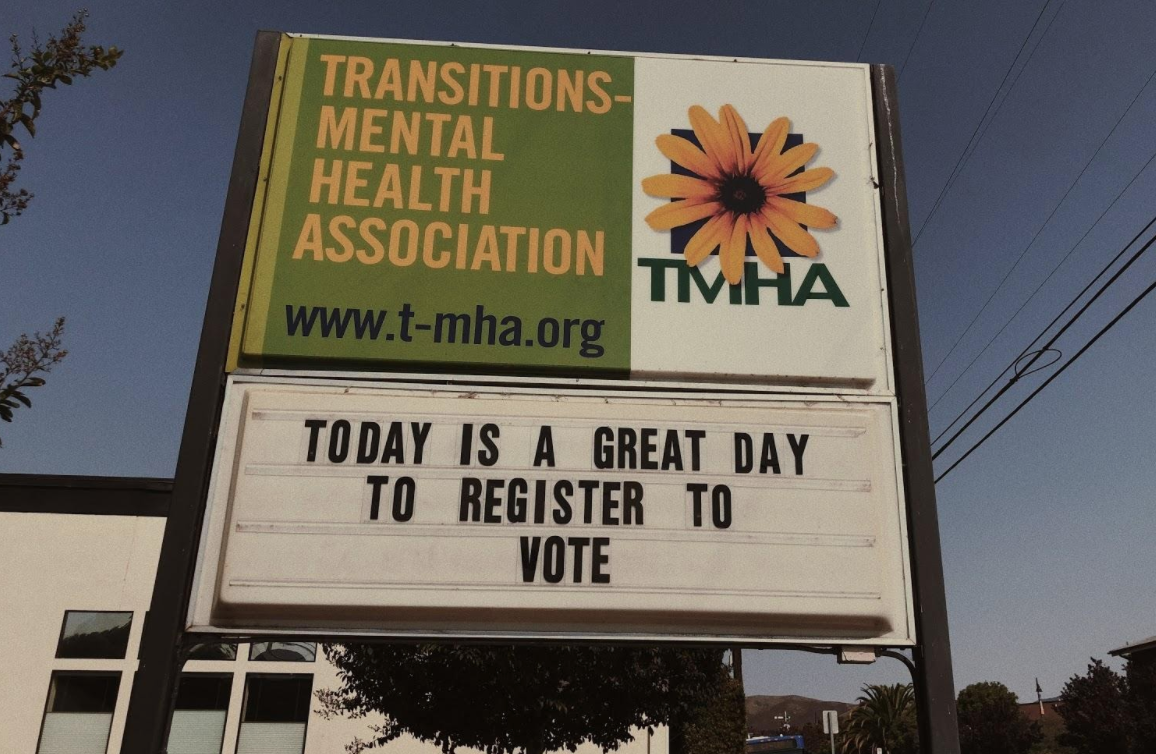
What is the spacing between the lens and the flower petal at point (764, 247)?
223 inches

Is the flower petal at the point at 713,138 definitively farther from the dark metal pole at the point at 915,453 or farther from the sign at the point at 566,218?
the dark metal pole at the point at 915,453

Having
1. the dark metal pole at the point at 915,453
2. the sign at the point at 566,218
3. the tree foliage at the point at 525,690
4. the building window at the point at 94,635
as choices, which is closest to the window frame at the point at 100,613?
the building window at the point at 94,635

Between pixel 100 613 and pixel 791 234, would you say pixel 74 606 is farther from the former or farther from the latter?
pixel 791 234

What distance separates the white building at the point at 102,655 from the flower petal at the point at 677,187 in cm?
2123

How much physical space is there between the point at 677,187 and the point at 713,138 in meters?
0.46

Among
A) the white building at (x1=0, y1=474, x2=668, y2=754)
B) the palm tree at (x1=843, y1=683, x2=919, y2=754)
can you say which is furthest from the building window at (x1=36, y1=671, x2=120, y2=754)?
the palm tree at (x1=843, y1=683, x2=919, y2=754)

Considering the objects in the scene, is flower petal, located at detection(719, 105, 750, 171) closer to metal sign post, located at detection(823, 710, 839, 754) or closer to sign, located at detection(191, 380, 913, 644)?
sign, located at detection(191, 380, 913, 644)

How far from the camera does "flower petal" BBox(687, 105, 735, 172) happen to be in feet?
19.4

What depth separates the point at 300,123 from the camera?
5.86 meters

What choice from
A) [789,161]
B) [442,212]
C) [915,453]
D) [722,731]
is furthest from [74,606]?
[915,453]

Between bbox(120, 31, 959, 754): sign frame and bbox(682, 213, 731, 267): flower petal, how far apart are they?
3.34ft

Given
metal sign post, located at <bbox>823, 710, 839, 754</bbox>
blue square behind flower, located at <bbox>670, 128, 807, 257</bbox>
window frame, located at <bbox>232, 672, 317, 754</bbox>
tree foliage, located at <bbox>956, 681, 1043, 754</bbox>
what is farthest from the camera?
tree foliage, located at <bbox>956, 681, 1043, 754</bbox>

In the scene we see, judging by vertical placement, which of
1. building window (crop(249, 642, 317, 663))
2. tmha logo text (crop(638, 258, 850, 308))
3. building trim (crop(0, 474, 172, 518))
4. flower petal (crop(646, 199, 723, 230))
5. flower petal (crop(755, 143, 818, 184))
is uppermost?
building trim (crop(0, 474, 172, 518))

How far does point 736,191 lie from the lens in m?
5.82
